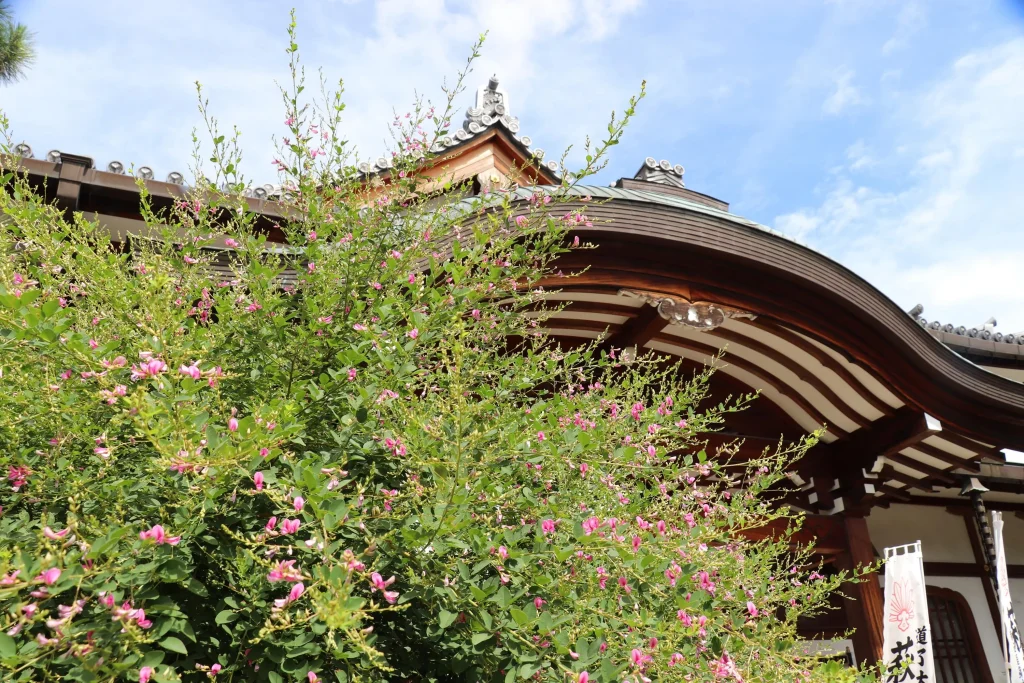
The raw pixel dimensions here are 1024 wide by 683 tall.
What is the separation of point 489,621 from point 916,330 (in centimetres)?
463

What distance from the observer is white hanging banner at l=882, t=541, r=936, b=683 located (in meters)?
4.80

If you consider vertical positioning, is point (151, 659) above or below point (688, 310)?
below

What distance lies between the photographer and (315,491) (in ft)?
4.88

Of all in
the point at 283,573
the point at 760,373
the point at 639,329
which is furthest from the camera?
the point at 760,373

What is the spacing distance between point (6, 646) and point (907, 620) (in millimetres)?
5487

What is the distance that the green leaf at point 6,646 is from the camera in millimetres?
1288

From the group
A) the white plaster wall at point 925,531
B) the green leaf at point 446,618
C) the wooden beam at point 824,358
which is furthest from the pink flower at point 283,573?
the white plaster wall at point 925,531

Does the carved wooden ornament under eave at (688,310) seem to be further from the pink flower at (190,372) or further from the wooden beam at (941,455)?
the pink flower at (190,372)

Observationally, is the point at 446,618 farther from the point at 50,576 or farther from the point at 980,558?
the point at 980,558

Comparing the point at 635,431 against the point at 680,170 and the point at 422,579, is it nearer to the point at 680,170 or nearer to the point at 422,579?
the point at 422,579

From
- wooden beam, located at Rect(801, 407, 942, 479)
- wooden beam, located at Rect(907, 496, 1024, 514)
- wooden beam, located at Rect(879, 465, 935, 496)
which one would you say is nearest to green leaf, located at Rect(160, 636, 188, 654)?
wooden beam, located at Rect(801, 407, 942, 479)

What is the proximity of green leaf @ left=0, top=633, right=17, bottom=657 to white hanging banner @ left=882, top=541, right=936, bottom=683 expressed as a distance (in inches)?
196

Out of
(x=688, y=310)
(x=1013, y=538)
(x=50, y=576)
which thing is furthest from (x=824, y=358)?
(x=1013, y=538)

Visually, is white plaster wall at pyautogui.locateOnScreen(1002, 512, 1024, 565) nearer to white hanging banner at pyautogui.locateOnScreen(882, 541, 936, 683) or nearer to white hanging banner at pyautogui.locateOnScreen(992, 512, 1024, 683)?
white hanging banner at pyautogui.locateOnScreen(992, 512, 1024, 683)
